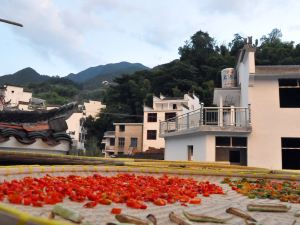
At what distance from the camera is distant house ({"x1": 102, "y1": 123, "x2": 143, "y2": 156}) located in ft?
206

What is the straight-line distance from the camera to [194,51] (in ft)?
277

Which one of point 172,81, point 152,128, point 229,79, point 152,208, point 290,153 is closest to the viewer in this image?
point 152,208

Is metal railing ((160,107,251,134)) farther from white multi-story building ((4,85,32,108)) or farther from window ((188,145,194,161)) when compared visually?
white multi-story building ((4,85,32,108))

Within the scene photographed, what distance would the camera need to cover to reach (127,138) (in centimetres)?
6359

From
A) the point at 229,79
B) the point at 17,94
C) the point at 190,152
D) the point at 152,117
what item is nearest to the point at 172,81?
the point at 152,117

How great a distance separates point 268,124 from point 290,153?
2018 millimetres

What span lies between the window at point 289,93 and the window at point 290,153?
1.95m

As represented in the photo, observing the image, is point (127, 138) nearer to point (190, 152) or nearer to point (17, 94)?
point (17, 94)

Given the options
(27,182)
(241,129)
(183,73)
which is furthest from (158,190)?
(183,73)

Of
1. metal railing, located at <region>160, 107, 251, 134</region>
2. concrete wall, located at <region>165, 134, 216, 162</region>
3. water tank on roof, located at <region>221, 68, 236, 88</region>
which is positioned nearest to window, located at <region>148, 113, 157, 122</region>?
water tank on roof, located at <region>221, 68, 236, 88</region>

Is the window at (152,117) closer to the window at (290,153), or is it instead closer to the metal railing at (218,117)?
the metal railing at (218,117)

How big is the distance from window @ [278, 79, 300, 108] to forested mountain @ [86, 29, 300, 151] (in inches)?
1710

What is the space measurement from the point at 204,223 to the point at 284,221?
54.4 inches

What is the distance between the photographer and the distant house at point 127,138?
6278 cm
